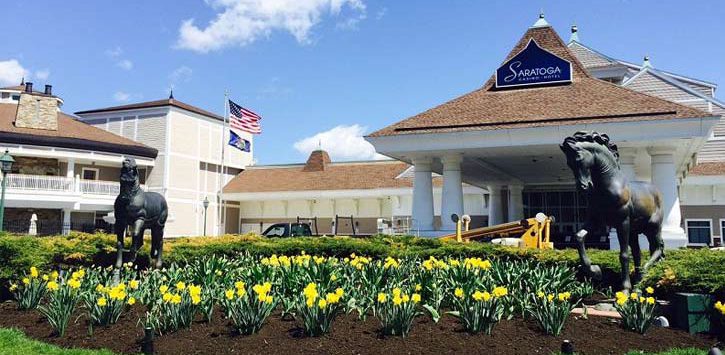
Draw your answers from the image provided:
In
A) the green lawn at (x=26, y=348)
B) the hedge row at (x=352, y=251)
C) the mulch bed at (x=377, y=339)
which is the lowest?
the green lawn at (x=26, y=348)

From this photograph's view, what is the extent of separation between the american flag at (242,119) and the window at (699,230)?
29.6m

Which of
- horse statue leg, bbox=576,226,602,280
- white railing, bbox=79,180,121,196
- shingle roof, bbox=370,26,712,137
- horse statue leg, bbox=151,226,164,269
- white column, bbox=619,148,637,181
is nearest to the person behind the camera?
horse statue leg, bbox=576,226,602,280

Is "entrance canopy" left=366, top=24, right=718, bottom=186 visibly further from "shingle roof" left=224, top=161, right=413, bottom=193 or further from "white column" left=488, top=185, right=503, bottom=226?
"shingle roof" left=224, top=161, right=413, bottom=193

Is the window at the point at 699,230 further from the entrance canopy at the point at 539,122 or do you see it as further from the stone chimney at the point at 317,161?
the stone chimney at the point at 317,161

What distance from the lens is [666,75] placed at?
34688 millimetres

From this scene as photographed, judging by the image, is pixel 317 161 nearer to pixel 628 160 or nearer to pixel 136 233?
pixel 628 160

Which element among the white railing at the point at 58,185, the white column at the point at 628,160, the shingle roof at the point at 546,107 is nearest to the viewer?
the shingle roof at the point at 546,107

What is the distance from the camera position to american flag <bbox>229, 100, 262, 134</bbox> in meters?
37.9

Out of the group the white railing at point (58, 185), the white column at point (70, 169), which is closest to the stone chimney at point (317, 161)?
the white railing at point (58, 185)

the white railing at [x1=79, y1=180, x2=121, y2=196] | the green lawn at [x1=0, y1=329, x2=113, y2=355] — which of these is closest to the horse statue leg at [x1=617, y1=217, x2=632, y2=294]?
the green lawn at [x1=0, y1=329, x2=113, y2=355]

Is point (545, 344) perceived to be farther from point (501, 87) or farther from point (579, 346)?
point (501, 87)

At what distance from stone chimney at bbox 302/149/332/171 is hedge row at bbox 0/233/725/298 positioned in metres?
31.9

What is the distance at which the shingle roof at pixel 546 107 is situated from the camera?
68.6 ft

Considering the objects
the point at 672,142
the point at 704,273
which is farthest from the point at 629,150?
the point at 704,273
